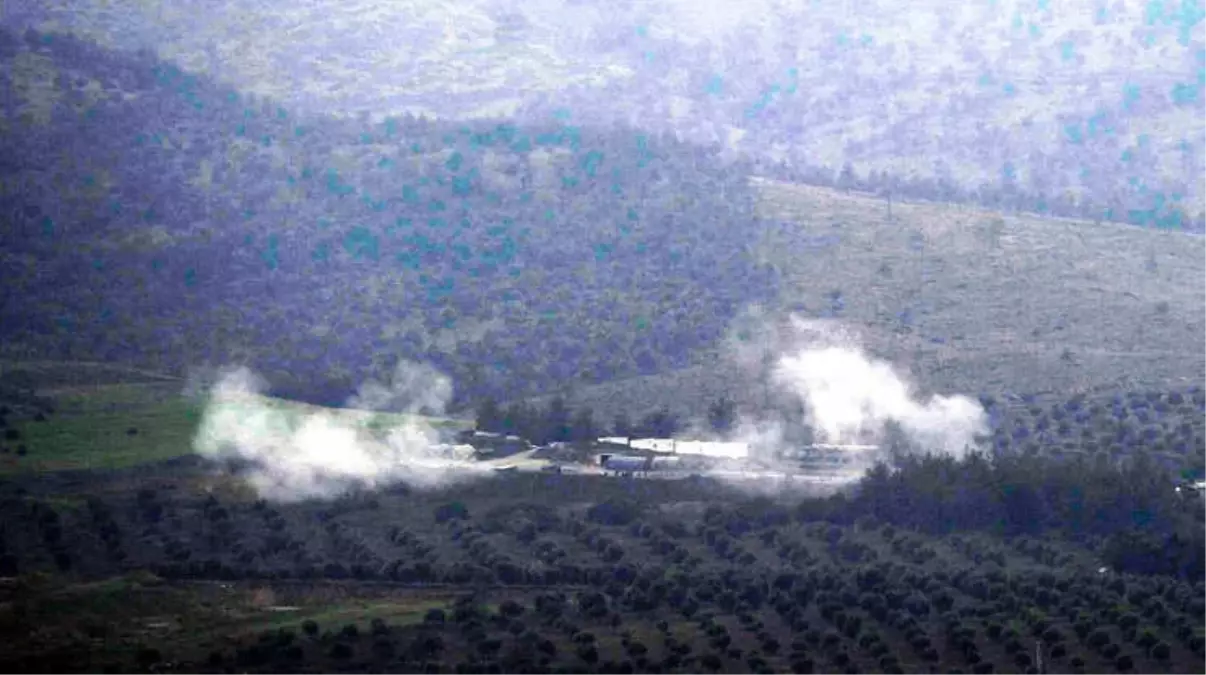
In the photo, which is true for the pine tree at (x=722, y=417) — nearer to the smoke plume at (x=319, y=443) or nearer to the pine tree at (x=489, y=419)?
the pine tree at (x=489, y=419)

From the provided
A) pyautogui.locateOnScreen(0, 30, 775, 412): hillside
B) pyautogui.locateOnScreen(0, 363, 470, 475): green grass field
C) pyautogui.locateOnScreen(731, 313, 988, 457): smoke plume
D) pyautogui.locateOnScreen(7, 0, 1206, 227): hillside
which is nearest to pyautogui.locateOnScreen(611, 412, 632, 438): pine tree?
pyautogui.locateOnScreen(731, 313, 988, 457): smoke plume

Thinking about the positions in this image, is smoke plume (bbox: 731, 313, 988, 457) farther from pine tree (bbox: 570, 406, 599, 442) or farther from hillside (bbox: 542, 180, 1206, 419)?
pine tree (bbox: 570, 406, 599, 442)

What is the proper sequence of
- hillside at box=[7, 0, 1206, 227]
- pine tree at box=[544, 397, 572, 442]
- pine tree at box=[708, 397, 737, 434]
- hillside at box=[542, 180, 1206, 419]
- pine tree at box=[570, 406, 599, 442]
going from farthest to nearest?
hillside at box=[7, 0, 1206, 227] → hillside at box=[542, 180, 1206, 419] → pine tree at box=[708, 397, 737, 434] → pine tree at box=[544, 397, 572, 442] → pine tree at box=[570, 406, 599, 442]

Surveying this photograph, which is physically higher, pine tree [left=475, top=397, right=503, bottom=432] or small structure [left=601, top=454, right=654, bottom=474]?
pine tree [left=475, top=397, right=503, bottom=432]

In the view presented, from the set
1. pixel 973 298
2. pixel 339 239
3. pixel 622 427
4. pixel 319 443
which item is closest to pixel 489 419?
pixel 622 427

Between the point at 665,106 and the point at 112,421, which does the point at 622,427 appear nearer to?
the point at 112,421

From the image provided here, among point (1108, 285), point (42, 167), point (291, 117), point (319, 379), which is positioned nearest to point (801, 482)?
point (319, 379)

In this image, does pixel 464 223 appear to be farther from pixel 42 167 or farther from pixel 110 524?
pixel 110 524
